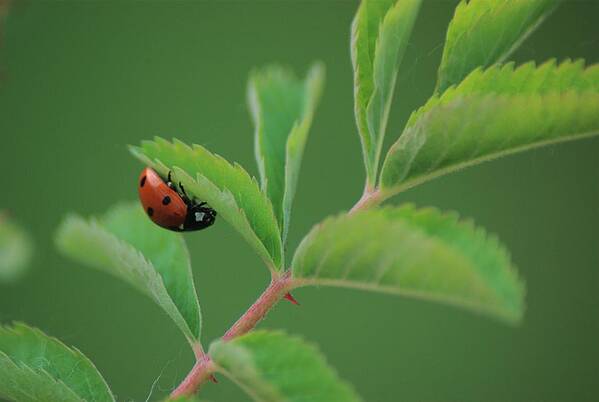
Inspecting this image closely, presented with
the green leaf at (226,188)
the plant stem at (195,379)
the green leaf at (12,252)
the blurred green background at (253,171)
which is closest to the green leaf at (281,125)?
the green leaf at (226,188)

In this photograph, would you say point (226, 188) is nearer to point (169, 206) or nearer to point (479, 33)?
point (479, 33)

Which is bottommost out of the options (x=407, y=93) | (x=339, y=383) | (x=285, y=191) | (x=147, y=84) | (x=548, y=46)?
(x=339, y=383)

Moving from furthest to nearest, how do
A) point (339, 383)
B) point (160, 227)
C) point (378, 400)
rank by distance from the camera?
point (378, 400), point (160, 227), point (339, 383)

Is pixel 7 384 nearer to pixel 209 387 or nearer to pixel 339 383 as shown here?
pixel 339 383

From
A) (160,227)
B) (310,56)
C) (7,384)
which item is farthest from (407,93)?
(7,384)

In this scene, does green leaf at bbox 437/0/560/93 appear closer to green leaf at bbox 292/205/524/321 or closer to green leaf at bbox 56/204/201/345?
green leaf at bbox 292/205/524/321

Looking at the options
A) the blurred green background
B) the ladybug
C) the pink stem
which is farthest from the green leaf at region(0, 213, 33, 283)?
the blurred green background

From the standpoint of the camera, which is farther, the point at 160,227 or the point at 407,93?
the point at 407,93

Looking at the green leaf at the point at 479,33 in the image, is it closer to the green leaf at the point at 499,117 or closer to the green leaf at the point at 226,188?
the green leaf at the point at 499,117

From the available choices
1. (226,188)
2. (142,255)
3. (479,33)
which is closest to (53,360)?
(142,255)
